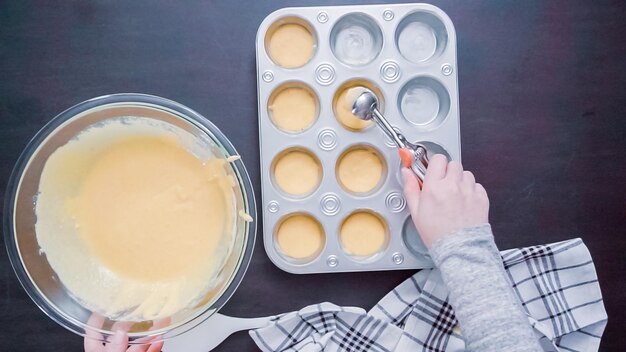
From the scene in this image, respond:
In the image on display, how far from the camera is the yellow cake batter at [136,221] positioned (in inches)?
33.9

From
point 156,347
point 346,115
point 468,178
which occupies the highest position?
point 346,115

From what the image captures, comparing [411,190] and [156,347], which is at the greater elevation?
[411,190]

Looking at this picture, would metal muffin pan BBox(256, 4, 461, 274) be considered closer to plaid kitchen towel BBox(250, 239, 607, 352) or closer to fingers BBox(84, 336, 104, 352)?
plaid kitchen towel BBox(250, 239, 607, 352)

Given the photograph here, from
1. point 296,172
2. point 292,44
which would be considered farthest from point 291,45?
point 296,172

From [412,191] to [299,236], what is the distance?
201 mm

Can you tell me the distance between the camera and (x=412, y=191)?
0.92 m

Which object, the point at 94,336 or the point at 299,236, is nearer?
the point at 94,336

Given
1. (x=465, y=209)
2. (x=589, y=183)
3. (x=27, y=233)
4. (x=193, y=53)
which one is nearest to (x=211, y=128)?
(x=193, y=53)

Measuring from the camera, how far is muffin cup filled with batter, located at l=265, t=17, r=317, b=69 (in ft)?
3.16

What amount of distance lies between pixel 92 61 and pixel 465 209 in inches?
25.8

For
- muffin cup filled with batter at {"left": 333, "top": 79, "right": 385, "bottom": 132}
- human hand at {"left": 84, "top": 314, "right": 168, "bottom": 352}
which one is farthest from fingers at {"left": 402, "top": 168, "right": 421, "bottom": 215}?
human hand at {"left": 84, "top": 314, "right": 168, "bottom": 352}

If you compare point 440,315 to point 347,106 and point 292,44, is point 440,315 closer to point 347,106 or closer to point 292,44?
point 347,106

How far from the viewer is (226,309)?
0.97 metres

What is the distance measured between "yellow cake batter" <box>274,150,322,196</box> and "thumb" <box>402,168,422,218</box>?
145 mm
